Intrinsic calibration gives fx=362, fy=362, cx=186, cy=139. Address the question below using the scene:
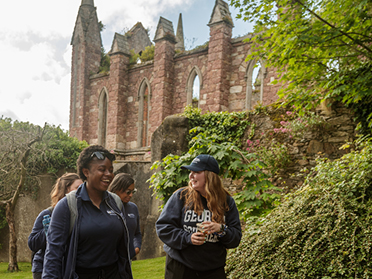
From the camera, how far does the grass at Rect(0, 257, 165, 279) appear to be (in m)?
6.82

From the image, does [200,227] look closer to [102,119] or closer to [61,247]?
[61,247]

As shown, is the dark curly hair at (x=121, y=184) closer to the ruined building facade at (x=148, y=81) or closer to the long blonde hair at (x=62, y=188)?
the long blonde hair at (x=62, y=188)

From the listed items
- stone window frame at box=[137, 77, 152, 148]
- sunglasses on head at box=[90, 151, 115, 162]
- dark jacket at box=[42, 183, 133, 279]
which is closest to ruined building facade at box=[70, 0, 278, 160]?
stone window frame at box=[137, 77, 152, 148]

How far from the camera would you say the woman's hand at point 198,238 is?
9.34ft

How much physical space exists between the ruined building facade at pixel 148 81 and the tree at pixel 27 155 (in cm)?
428

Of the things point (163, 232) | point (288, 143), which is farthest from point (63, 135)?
point (163, 232)

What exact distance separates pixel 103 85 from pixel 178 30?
19.1ft

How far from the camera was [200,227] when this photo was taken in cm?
290

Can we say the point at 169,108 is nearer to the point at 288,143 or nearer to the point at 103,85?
the point at 103,85

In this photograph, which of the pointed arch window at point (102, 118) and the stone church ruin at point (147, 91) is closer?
the stone church ruin at point (147, 91)

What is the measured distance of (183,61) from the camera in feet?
56.3

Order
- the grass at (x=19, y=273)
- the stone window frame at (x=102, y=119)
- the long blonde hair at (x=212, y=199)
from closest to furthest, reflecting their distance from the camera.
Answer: the long blonde hair at (x=212, y=199) → the grass at (x=19, y=273) → the stone window frame at (x=102, y=119)

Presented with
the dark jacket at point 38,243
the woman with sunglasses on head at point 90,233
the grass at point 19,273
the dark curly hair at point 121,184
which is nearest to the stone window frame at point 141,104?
the grass at point 19,273

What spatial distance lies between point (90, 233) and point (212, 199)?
1.07m
